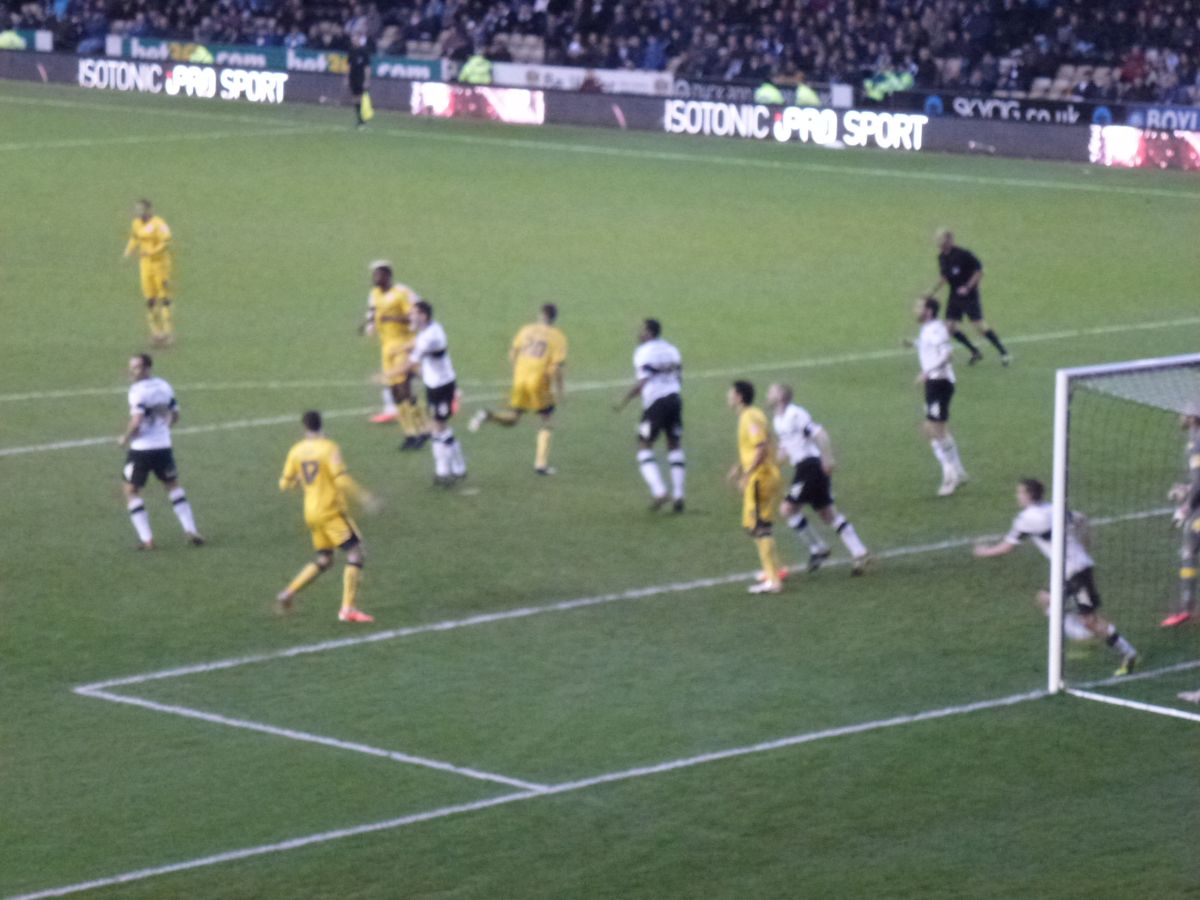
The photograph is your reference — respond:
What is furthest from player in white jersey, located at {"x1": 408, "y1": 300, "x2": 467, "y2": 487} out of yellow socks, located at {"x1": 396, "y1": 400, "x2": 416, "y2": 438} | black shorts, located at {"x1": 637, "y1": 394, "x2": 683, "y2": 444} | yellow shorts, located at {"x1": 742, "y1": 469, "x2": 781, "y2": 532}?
yellow shorts, located at {"x1": 742, "y1": 469, "x2": 781, "y2": 532}

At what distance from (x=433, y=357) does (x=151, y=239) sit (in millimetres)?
9099

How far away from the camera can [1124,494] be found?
22141 millimetres

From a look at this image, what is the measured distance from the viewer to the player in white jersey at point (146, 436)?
19688mm

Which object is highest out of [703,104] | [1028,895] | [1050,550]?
[703,104]

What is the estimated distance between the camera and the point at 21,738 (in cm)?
1486

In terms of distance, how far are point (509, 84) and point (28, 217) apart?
19787mm

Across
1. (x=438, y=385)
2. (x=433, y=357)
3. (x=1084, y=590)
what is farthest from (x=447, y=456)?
(x=1084, y=590)

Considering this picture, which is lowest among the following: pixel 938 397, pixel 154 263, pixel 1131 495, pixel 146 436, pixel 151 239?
pixel 1131 495

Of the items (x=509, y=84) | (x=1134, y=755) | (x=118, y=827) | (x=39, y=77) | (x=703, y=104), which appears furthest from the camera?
(x=39, y=77)

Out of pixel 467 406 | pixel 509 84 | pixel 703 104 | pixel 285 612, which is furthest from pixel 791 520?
pixel 509 84

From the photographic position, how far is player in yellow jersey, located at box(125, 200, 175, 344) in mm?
30125

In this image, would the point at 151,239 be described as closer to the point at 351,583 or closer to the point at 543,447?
the point at 543,447

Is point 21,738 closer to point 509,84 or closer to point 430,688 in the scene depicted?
point 430,688

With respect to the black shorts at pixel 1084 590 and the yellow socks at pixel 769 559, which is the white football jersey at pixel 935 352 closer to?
the yellow socks at pixel 769 559
